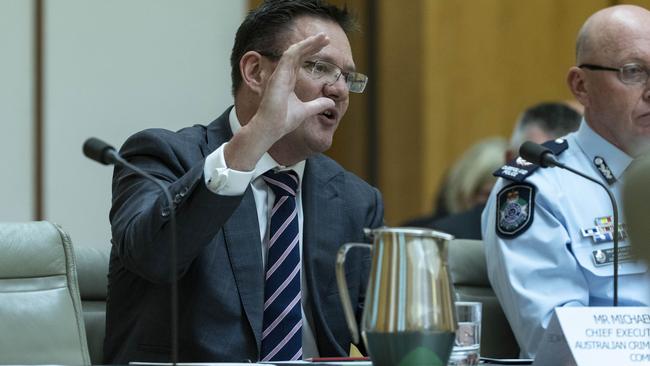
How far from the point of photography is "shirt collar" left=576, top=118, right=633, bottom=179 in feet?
9.11

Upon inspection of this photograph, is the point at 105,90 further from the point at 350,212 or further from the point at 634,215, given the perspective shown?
the point at 634,215

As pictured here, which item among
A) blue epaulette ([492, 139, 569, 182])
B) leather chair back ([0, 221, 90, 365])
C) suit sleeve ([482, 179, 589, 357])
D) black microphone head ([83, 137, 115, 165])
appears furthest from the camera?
blue epaulette ([492, 139, 569, 182])

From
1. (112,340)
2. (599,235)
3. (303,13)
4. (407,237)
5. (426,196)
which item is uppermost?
(303,13)

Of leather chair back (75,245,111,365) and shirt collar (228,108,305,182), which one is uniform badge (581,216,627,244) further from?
leather chair back (75,245,111,365)

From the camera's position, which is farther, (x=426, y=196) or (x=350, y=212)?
(x=426, y=196)

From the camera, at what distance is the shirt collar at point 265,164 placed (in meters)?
2.45

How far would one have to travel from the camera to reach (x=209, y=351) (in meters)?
2.25

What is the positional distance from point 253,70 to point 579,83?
2.90ft

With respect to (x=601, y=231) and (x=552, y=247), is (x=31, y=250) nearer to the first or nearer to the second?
(x=552, y=247)

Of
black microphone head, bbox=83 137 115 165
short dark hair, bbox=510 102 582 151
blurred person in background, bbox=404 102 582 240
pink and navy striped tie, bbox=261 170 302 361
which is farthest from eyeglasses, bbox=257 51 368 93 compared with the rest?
short dark hair, bbox=510 102 582 151

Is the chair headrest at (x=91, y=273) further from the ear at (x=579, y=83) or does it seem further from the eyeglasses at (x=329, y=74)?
the ear at (x=579, y=83)

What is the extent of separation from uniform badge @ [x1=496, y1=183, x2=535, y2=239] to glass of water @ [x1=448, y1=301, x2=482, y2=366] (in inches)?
36.7

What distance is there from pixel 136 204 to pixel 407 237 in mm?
848

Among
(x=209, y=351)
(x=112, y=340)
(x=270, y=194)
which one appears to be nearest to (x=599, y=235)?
(x=270, y=194)
